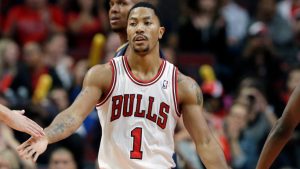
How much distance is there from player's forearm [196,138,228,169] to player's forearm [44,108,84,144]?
1.16 metres

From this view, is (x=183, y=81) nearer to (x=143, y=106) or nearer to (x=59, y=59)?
(x=143, y=106)

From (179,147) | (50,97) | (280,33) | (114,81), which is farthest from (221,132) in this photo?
(114,81)

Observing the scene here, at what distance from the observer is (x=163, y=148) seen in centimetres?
823

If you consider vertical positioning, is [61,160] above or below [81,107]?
below

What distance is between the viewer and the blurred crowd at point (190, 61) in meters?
12.9

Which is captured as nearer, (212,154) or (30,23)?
(212,154)

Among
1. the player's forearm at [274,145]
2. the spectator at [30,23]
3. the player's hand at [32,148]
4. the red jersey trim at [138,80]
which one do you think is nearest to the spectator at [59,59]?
the spectator at [30,23]

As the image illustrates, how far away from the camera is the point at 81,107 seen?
8031 millimetres

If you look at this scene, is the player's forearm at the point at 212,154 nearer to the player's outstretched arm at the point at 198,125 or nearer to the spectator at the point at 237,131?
the player's outstretched arm at the point at 198,125

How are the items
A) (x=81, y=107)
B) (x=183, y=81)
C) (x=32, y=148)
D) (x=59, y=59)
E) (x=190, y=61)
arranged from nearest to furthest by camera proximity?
(x=32, y=148) < (x=81, y=107) < (x=183, y=81) < (x=59, y=59) < (x=190, y=61)

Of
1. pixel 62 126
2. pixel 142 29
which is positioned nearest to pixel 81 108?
pixel 62 126

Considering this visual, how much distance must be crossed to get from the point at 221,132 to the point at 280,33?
388 centimetres

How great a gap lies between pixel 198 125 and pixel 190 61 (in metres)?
7.16

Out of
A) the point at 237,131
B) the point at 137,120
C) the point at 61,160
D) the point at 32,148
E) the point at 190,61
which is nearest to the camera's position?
the point at 32,148
